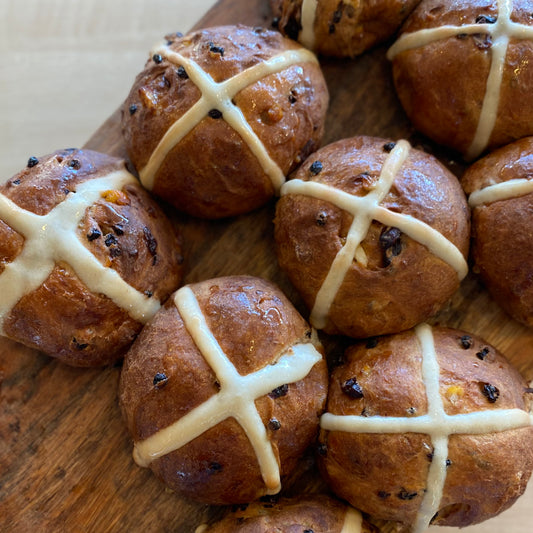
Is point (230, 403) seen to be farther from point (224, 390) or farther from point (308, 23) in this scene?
point (308, 23)

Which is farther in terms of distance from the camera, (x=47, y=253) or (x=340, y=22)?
(x=340, y=22)

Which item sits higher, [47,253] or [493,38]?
[493,38]

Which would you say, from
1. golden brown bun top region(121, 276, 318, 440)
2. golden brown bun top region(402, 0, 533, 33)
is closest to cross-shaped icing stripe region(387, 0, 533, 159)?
golden brown bun top region(402, 0, 533, 33)

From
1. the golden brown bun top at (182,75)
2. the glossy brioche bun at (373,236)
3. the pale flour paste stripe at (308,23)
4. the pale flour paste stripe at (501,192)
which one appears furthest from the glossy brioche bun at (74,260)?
the pale flour paste stripe at (501,192)

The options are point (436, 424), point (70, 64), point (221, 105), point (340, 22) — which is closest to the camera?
point (436, 424)

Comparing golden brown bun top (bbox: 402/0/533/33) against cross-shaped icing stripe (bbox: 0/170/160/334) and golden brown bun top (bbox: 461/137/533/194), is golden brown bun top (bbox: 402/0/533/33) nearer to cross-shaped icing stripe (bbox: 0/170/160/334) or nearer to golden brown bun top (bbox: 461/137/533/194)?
golden brown bun top (bbox: 461/137/533/194)

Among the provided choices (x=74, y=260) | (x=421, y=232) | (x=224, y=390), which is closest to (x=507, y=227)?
(x=421, y=232)

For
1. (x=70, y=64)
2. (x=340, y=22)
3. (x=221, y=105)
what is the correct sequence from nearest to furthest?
1. (x=221, y=105)
2. (x=340, y=22)
3. (x=70, y=64)
